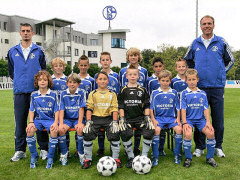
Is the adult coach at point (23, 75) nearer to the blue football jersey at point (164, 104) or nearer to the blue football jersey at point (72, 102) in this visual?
the blue football jersey at point (72, 102)

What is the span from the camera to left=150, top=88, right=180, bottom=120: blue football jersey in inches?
183

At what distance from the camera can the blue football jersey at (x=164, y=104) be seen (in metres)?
4.65

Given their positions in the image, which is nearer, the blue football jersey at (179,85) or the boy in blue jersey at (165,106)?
the boy in blue jersey at (165,106)

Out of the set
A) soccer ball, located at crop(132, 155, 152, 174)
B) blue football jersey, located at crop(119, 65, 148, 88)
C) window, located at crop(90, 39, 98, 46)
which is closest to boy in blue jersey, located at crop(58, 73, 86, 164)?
blue football jersey, located at crop(119, 65, 148, 88)

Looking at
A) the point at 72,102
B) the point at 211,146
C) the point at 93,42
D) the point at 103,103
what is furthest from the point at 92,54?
the point at 211,146

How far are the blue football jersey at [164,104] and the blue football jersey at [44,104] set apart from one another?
1.90 meters

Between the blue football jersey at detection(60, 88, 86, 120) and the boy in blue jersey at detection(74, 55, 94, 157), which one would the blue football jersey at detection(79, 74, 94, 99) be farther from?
the blue football jersey at detection(60, 88, 86, 120)

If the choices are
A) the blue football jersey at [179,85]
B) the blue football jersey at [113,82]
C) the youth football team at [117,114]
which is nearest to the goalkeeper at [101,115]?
the youth football team at [117,114]

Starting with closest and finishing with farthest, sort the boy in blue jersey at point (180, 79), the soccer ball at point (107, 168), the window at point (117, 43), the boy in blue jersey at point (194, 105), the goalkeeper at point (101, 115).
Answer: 1. the soccer ball at point (107, 168)
2. the goalkeeper at point (101, 115)
3. the boy in blue jersey at point (194, 105)
4. the boy in blue jersey at point (180, 79)
5. the window at point (117, 43)

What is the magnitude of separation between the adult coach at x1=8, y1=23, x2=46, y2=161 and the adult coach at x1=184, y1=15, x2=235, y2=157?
11.0 feet

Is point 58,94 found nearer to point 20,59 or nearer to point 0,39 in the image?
point 20,59

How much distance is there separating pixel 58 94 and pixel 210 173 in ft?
10.6

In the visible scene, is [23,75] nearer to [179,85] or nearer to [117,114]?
[117,114]

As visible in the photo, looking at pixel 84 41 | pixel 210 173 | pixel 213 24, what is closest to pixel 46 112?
pixel 210 173
